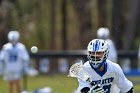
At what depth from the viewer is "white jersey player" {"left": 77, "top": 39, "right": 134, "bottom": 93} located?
9.99m

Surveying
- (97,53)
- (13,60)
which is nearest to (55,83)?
→ (13,60)

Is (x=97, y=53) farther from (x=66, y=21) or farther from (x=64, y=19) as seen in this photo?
(x=66, y=21)

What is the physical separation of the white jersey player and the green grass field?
30.7 ft

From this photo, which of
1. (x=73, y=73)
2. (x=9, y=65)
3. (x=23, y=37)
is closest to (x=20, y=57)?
(x=9, y=65)

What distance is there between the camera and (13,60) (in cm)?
1897

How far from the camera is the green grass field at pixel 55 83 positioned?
2184 cm

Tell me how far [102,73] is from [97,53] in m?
0.44

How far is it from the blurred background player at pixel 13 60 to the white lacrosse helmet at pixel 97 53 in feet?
28.4

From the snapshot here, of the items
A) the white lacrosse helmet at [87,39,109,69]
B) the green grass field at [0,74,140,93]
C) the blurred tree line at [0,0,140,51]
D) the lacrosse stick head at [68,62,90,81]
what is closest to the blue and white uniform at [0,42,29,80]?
the green grass field at [0,74,140,93]

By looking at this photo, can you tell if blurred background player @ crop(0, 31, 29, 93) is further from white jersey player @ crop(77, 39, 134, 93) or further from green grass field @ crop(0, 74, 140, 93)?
white jersey player @ crop(77, 39, 134, 93)

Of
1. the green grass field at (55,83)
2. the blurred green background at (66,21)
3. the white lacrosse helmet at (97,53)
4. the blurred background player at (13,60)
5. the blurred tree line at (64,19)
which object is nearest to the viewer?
the white lacrosse helmet at (97,53)

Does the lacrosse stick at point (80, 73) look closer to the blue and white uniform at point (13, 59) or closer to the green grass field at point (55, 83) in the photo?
the blue and white uniform at point (13, 59)

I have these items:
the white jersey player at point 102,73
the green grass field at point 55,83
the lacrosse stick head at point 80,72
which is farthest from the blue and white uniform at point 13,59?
the lacrosse stick head at point 80,72

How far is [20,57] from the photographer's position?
1880cm
